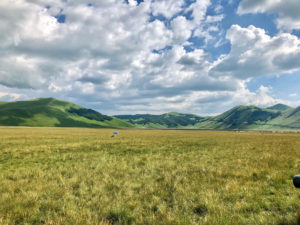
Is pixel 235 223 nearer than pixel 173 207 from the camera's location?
Yes

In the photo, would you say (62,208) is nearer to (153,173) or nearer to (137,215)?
(137,215)

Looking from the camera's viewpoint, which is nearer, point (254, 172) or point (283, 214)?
point (283, 214)

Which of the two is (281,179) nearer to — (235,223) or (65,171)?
(235,223)

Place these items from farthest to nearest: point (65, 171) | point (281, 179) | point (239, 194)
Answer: point (65, 171) < point (281, 179) < point (239, 194)

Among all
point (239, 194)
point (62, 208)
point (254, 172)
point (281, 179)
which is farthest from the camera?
point (254, 172)

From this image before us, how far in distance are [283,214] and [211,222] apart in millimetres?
2518

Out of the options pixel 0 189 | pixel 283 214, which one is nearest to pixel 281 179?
pixel 283 214

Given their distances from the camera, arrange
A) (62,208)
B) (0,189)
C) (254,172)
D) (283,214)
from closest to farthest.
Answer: (283,214)
(62,208)
(0,189)
(254,172)

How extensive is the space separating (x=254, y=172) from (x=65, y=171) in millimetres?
12233

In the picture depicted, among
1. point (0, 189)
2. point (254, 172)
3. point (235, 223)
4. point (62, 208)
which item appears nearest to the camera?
point (235, 223)

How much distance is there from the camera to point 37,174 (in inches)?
413

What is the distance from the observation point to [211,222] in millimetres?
4918

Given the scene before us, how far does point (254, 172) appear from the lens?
10.5 m

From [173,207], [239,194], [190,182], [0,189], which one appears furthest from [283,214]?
[0,189]
